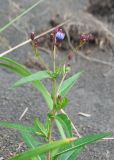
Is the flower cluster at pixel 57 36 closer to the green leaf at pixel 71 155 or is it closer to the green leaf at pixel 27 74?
the green leaf at pixel 27 74

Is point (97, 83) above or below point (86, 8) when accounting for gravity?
below

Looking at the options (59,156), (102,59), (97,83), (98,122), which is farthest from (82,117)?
(102,59)

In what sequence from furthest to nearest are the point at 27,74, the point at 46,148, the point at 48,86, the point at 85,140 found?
the point at 48,86
the point at 27,74
the point at 85,140
the point at 46,148

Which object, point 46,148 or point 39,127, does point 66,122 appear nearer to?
point 39,127

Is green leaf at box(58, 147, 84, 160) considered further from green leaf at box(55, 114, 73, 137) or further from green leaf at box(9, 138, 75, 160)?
green leaf at box(9, 138, 75, 160)

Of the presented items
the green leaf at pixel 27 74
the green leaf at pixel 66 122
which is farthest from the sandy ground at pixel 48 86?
the green leaf at pixel 66 122

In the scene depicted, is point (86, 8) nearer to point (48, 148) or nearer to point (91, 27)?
point (91, 27)

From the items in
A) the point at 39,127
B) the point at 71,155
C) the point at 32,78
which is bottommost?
the point at 71,155

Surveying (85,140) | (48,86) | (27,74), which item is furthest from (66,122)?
(48,86)
